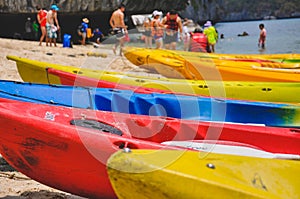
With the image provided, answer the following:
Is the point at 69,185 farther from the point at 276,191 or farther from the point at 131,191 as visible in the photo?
the point at 276,191

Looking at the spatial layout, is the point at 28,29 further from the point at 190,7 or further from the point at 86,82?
the point at 190,7

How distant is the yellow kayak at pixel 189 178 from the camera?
2.19 meters

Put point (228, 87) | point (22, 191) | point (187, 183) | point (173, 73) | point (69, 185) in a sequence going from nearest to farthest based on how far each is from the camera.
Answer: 1. point (187, 183)
2. point (69, 185)
3. point (22, 191)
4. point (228, 87)
5. point (173, 73)

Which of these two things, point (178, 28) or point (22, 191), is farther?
point (178, 28)

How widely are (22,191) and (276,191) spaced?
1934 millimetres

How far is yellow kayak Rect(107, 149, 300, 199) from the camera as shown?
86.0 inches

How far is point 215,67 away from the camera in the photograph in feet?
25.4

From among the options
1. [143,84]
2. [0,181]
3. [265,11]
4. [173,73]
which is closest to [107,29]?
[173,73]

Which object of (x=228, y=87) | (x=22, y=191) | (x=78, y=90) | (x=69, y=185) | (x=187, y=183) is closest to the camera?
(x=187, y=183)

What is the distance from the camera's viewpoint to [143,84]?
18.9 feet

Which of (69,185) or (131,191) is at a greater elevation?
(131,191)

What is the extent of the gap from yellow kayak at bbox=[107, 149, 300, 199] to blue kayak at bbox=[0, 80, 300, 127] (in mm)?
1968

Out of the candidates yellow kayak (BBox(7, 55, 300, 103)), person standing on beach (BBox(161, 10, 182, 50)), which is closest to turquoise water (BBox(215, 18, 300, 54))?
person standing on beach (BBox(161, 10, 182, 50))

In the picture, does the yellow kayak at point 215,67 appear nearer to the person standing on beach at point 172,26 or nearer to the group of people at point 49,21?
the person standing on beach at point 172,26
